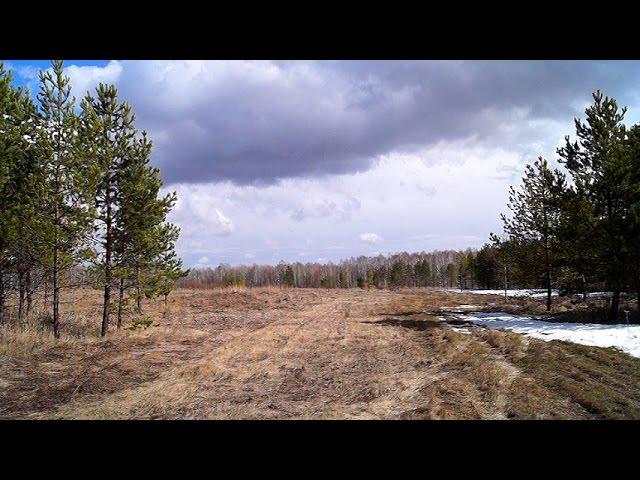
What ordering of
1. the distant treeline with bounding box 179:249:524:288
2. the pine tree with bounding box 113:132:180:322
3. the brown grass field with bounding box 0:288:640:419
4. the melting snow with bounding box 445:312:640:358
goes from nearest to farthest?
the brown grass field with bounding box 0:288:640:419
the melting snow with bounding box 445:312:640:358
the pine tree with bounding box 113:132:180:322
the distant treeline with bounding box 179:249:524:288

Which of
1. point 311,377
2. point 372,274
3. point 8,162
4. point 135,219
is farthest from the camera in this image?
point 372,274

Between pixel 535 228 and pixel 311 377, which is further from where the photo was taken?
pixel 535 228

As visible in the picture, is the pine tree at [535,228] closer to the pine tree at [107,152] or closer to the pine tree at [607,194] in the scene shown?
the pine tree at [607,194]

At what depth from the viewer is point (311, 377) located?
344 inches

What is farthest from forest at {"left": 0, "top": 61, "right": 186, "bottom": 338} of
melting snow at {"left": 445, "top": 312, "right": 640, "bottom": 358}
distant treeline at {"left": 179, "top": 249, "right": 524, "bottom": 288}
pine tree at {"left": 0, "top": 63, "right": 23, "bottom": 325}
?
distant treeline at {"left": 179, "top": 249, "right": 524, "bottom": 288}

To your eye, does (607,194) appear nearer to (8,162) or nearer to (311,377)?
(311,377)

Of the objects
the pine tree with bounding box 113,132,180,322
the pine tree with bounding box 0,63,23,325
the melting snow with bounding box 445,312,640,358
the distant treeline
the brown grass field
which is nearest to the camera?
the brown grass field

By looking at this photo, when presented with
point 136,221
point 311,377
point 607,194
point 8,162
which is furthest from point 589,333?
point 8,162

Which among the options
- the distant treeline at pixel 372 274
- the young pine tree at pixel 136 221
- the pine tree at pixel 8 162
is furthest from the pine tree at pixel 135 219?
the distant treeline at pixel 372 274

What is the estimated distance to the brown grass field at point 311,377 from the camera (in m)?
6.27

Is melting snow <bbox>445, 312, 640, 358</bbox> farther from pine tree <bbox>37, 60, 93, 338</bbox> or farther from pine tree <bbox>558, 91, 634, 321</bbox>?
pine tree <bbox>37, 60, 93, 338</bbox>

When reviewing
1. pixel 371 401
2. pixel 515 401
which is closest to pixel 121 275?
pixel 371 401

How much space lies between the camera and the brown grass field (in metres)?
6.27
